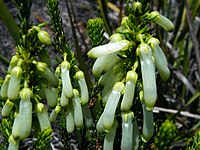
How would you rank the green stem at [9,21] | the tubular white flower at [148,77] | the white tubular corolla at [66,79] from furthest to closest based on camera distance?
1. the green stem at [9,21]
2. the white tubular corolla at [66,79]
3. the tubular white flower at [148,77]

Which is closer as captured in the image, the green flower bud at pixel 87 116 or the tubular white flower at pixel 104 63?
the tubular white flower at pixel 104 63

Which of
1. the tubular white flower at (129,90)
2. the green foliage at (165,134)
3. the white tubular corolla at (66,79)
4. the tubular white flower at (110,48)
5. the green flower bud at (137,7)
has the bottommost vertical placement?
the green foliage at (165,134)

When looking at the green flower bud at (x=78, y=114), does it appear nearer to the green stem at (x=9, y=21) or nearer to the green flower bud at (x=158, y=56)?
the green flower bud at (x=158, y=56)

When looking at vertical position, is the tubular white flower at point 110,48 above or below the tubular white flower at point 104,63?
above

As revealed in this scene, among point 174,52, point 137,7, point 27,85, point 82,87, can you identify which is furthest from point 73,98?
point 174,52

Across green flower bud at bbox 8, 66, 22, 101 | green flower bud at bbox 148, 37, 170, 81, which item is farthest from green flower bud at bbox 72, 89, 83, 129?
green flower bud at bbox 148, 37, 170, 81

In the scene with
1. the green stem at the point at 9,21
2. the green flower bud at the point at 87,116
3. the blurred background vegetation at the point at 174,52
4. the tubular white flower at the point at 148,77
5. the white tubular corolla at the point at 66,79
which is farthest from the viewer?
the blurred background vegetation at the point at 174,52

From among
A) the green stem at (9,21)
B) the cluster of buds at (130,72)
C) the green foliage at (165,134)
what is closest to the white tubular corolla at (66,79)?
the cluster of buds at (130,72)
